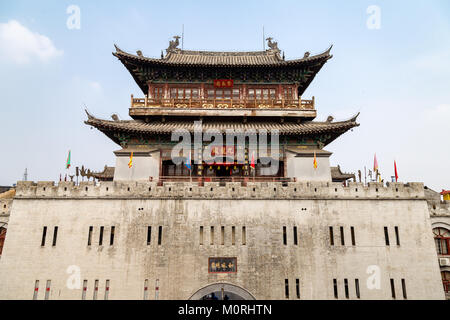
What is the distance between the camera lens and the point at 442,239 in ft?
59.1

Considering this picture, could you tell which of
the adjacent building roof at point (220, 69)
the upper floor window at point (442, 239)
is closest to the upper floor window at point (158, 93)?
the adjacent building roof at point (220, 69)

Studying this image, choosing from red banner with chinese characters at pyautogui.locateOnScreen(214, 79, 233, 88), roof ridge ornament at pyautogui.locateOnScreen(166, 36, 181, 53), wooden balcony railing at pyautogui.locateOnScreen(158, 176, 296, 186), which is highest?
roof ridge ornament at pyautogui.locateOnScreen(166, 36, 181, 53)

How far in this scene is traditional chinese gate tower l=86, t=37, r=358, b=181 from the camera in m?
19.4

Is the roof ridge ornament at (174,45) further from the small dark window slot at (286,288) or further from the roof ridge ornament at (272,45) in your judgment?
the small dark window slot at (286,288)

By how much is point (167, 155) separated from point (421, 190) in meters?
15.0

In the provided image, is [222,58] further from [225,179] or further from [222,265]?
[222,265]

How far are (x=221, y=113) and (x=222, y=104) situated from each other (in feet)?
3.16

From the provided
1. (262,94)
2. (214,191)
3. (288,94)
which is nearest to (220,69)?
(262,94)

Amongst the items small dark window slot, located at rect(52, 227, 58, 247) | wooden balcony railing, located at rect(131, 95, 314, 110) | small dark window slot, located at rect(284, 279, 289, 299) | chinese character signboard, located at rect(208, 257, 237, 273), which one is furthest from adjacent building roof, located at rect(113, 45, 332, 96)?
small dark window slot, located at rect(284, 279, 289, 299)

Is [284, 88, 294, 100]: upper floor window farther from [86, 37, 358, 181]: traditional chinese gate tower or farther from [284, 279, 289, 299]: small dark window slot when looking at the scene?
[284, 279, 289, 299]: small dark window slot

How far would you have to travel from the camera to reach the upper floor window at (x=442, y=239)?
17922 mm

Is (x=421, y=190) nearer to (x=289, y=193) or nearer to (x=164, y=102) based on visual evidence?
(x=289, y=193)

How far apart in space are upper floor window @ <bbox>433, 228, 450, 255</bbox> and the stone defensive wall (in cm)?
267

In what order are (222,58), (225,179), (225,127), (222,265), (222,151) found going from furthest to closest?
1. (222,58)
2. (225,127)
3. (225,179)
4. (222,151)
5. (222,265)
